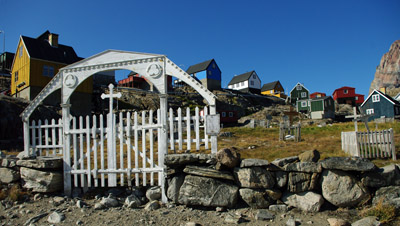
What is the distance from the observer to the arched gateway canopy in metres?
7.37

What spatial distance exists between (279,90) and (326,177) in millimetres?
71664

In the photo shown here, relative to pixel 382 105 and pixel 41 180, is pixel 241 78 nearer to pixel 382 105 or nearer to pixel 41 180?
pixel 382 105

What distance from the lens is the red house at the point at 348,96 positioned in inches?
2655

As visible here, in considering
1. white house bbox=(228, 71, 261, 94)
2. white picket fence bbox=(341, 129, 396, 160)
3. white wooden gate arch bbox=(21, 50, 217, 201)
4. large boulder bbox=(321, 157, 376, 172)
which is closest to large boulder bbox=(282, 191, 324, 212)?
large boulder bbox=(321, 157, 376, 172)

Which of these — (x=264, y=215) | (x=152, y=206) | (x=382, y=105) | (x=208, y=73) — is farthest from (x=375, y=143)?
(x=208, y=73)

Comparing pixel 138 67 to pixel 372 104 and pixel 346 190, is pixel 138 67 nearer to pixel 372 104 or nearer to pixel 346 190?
pixel 346 190

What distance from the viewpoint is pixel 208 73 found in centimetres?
5919

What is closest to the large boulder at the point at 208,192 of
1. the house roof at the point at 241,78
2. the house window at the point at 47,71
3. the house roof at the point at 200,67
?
the house window at the point at 47,71

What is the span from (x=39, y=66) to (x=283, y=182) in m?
30.6

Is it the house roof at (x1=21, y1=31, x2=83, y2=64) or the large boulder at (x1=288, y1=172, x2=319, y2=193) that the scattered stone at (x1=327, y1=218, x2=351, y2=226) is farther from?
the house roof at (x1=21, y1=31, x2=83, y2=64)

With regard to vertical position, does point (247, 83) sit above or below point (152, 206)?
above

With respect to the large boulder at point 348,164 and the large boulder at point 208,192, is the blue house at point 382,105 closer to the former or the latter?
the large boulder at point 348,164

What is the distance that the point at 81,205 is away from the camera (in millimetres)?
6898

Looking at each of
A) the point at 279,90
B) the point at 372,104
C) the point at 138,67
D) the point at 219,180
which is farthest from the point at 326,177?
the point at 279,90
